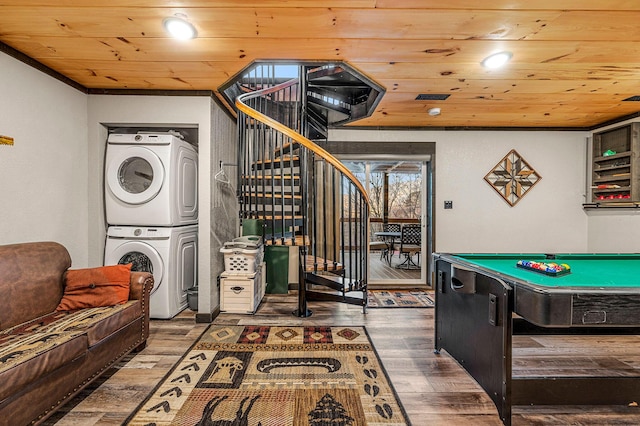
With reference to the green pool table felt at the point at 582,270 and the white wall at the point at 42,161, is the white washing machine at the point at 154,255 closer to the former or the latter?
the white wall at the point at 42,161

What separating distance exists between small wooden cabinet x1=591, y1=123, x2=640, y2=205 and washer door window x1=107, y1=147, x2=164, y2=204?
5.48 metres

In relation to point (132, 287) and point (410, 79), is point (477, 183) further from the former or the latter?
point (132, 287)

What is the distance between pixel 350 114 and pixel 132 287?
3.15 meters

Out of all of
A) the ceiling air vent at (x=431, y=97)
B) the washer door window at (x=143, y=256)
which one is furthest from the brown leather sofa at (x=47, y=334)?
the ceiling air vent at (x=431, y=97)

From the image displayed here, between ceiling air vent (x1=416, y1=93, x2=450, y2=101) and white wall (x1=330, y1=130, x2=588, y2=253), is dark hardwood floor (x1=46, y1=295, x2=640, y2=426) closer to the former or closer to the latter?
white wall (x1=330, y1=130, x2=588, y2=253)

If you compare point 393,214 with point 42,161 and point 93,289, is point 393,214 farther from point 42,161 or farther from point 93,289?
point 42,161

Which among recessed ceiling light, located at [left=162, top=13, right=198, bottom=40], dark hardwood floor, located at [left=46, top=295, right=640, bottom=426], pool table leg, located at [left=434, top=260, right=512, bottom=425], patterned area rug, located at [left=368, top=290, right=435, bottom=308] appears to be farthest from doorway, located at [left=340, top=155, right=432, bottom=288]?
recessed ceiling light, located at [left=162, top=13, right=198, bottom=40]

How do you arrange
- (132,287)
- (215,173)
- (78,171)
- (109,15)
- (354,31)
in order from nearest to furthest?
(109,15) → (354,31) → (132,287) → (78,171) → (215,173)

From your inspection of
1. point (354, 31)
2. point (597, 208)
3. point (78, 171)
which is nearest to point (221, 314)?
point (78, 171)

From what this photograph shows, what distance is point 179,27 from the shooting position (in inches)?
81.3

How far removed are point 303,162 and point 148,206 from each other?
5.41ft

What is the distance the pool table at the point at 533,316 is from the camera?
1.51m

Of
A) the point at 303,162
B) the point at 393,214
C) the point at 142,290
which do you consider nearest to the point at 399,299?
the point at 303,162

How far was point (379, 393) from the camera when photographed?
199cm
